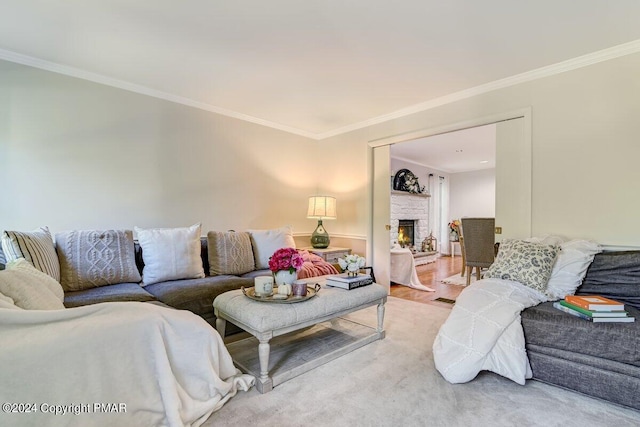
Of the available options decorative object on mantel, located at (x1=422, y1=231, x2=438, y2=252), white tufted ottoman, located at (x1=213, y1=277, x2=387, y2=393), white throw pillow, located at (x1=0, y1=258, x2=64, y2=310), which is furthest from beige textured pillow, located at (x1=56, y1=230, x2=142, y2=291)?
decorative object on mantel, located at (x1=422, y1=231, x2=438, y2=252)

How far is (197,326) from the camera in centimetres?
161

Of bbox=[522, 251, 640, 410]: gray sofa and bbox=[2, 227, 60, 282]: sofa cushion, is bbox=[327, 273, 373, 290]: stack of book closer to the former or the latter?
bbox=[522, 251, 640, 410]: gray sofa

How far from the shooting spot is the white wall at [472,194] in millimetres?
7812

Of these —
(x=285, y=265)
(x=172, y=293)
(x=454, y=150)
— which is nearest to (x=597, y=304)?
(x=285, y=265)

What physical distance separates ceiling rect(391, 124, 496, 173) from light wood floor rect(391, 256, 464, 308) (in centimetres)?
226

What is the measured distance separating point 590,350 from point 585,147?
1754mm

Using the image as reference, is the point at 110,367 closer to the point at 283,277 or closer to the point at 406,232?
the point at 283,277

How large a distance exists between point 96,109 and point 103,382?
2695 mm

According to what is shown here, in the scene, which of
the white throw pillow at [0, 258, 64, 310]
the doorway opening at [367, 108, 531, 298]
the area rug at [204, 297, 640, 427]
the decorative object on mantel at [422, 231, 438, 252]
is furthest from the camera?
the decorative object on mantel at [422, 231, 438, 252]

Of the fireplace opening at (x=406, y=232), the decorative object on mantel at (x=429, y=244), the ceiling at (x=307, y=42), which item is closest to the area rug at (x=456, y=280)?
the fireplace opening at (x=406, y=232)

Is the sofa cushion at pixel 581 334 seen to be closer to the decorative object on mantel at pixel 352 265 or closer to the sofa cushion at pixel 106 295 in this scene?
the decorative object on mantel at pixel 352 265

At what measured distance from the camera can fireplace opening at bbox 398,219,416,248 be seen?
22.4 ft

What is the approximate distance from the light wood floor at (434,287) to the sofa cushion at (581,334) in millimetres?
1731

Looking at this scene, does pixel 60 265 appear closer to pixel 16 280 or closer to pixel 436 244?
pixel 16 280
